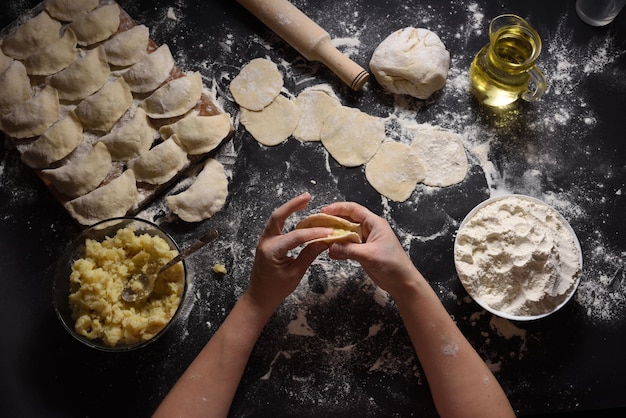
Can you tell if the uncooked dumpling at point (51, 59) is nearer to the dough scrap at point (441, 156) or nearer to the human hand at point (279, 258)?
the human hand at point (279, 258)

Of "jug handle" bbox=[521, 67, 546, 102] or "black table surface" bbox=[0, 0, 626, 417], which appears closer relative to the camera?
"black table surface" bbox=[0, 0, 626, 417]

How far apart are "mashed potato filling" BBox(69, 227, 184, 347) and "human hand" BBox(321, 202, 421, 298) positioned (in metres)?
0.39

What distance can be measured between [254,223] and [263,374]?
14.7 inches

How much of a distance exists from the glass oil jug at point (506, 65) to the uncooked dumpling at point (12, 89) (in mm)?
1187

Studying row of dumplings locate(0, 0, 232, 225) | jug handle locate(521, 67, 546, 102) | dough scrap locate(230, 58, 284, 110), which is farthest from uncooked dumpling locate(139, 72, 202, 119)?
jug handle locate(521, 67, 546, 102)

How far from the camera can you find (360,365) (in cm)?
143

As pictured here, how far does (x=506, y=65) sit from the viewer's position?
1.47 m

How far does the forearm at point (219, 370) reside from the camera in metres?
1.28

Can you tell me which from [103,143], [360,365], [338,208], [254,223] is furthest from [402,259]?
[103,143]

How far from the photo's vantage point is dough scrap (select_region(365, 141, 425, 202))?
1525 millimetres

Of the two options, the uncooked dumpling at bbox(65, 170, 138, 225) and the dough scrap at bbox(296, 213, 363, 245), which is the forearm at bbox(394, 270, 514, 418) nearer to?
the dough scrap at bbox(296, 213, 363, 245)

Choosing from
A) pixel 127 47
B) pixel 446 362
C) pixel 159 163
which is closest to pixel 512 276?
pixel 446 362

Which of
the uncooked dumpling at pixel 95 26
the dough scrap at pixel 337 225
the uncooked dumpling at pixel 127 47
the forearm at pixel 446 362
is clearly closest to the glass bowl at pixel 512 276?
the forearm at pixel 446 362

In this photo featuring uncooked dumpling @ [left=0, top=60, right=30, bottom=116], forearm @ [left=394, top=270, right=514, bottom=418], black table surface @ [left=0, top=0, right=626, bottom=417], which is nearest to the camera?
forearm @ [left=394, top=270, right=514, bottom=418]
